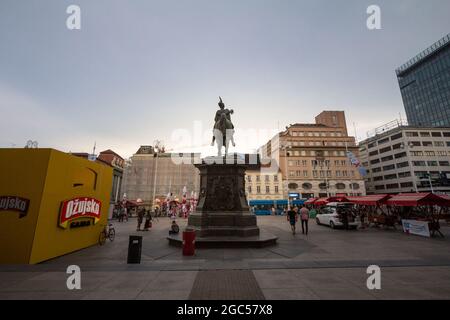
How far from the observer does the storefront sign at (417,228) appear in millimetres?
14051

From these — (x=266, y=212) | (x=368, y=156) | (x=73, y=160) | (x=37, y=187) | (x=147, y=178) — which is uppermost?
(x=368, y=156)

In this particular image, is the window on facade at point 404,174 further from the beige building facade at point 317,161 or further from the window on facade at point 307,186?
the window on facade at point 307,186

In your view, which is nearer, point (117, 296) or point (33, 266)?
point (117, 296)

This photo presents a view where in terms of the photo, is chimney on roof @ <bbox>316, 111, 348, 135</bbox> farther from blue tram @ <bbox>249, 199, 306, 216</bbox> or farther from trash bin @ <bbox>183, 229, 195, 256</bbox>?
trash bin @ <bbox>183, 229, 195, 256</bbox>

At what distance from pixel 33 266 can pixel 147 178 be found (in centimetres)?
5725

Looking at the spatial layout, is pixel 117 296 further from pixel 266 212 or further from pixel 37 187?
pixel 266 212

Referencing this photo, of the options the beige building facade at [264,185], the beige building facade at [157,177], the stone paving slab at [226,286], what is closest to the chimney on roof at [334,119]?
the beige building facade at [264,185]

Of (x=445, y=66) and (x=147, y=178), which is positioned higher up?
(x=445, y=66)

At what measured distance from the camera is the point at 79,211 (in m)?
10.1

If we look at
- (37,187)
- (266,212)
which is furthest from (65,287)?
(266,212)

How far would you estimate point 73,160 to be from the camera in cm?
990

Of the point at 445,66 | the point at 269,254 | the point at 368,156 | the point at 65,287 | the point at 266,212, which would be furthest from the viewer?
the point at 445,66

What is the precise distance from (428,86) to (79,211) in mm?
127226
